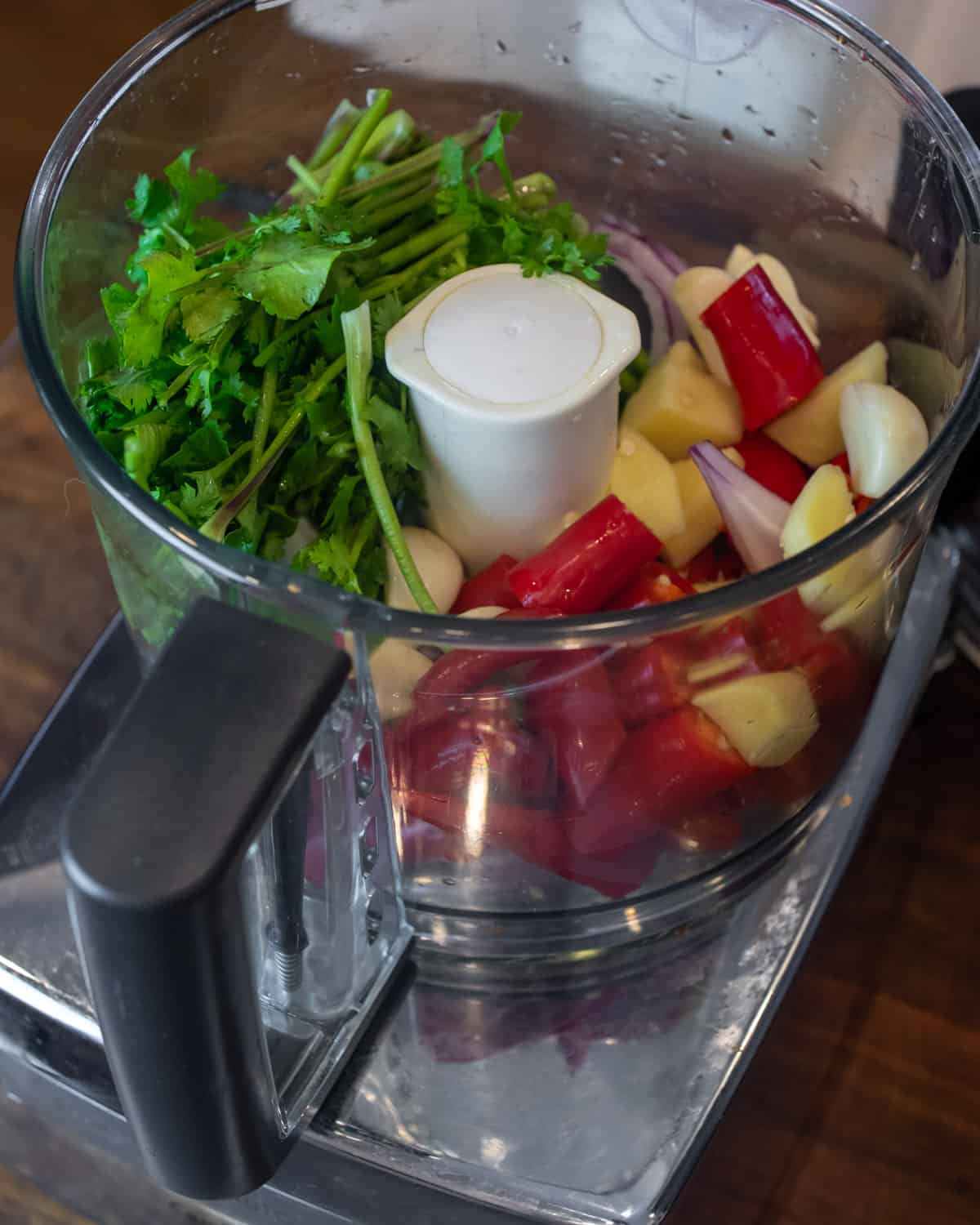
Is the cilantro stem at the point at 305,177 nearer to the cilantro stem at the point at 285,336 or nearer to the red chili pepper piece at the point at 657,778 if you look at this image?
the cilantro stem at the point at 285,336

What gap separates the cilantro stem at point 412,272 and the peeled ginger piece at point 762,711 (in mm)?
239

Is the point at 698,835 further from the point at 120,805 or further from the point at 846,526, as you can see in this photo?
the point at 120,805

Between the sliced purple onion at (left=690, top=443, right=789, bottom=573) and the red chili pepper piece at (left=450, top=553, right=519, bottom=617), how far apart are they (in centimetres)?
10

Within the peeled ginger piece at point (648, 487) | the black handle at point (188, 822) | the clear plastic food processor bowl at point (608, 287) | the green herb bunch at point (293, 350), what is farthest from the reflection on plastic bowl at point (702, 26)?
the black handle at point (188, 822)

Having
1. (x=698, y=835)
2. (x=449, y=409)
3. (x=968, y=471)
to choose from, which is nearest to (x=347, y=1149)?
(x=698, y=835)

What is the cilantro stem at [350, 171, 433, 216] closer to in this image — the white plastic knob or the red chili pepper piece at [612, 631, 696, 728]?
the white plastic knob

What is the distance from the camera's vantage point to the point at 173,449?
542 mm

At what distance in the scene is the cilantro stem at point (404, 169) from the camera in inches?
25.1

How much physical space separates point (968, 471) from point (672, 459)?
0.60ft

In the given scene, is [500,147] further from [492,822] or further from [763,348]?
[492,822]

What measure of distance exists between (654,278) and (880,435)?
0.60ft

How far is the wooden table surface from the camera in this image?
0.61 metres

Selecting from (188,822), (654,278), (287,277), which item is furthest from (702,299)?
(188,822)

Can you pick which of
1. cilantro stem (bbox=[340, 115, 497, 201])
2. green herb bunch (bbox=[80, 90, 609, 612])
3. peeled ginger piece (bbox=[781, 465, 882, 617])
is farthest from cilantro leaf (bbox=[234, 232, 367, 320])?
Answer: peeled ginger piece (bbox=[781, 465, 882, 617])
